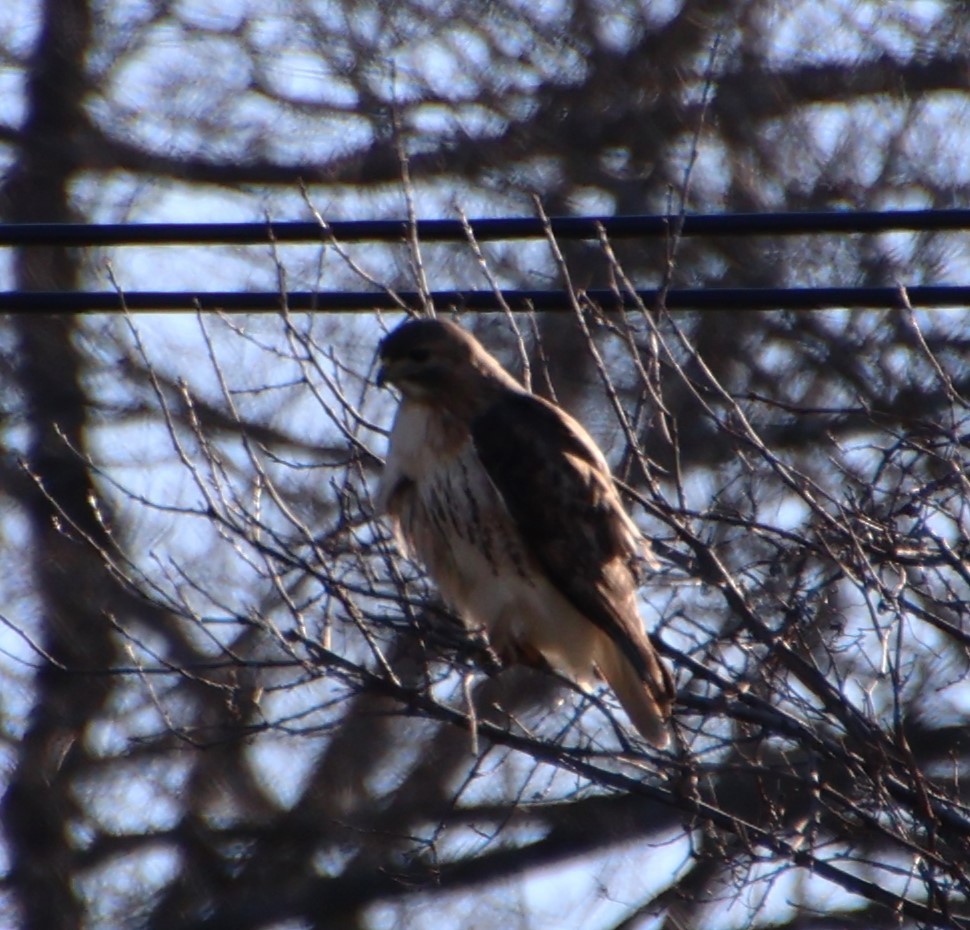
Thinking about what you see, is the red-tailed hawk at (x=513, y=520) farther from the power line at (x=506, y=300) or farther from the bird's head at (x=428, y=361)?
the power line at (x=506, y=300)

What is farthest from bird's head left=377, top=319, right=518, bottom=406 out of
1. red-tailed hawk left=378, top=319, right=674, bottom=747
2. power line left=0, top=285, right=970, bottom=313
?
power line left=0, top=285, right=970, bottom=313

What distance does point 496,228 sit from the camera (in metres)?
5.78

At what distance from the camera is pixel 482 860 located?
1053cm

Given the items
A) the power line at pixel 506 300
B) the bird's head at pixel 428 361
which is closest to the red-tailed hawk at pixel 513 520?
the bird's head at pixel 428 361

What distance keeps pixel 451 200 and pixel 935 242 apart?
2.58 m

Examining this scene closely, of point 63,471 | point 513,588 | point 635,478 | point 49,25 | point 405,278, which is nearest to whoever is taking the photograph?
point 513,588

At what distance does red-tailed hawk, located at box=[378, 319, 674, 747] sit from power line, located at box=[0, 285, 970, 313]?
0.52 m

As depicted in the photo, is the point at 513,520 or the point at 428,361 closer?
the point at 513,520

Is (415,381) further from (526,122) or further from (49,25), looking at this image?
(49,25)

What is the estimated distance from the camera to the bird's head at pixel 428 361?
6.34 metres

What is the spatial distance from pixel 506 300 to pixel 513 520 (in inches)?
30.3

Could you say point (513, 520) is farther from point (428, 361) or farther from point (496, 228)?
point (496, 228)

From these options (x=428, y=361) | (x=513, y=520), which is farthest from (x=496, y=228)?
(x=513, y=520)

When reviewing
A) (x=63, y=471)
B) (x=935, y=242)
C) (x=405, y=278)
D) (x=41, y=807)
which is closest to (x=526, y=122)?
(x=405, y=278)
